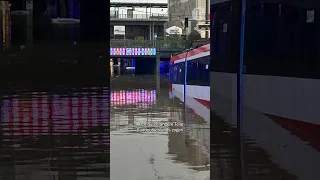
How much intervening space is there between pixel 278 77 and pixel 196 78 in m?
11.7

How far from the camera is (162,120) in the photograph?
1498 centimetres

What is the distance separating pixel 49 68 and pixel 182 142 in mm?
28711

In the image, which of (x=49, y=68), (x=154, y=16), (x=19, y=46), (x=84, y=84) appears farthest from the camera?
(x=154, y=16)

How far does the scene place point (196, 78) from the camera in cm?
2383

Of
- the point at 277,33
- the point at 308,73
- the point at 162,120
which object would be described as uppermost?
the point at 277,33

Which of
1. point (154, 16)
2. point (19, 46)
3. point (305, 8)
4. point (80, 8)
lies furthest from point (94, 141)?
point (154, 16)

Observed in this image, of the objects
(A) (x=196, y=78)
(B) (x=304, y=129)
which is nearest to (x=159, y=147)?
(B) (x=304, y=129)

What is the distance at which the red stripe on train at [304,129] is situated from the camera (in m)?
9.57

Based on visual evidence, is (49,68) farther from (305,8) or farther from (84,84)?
(305,8)

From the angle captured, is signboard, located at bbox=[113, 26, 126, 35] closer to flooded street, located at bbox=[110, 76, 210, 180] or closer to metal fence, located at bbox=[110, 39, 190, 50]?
metal fence, located at bbox=[110, 39, 190, 50]

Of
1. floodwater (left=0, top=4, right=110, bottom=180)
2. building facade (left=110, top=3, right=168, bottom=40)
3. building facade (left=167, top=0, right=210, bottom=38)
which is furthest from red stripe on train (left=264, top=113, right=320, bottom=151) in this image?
building facade (left=110, top=3, right=168, bottom=40)

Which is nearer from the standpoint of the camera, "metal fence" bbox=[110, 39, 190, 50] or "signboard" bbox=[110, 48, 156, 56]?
"metal fence" bbox=[110, 39, 190, 50]

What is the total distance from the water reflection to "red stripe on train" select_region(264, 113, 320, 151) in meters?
3.87

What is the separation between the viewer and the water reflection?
7129 mm
